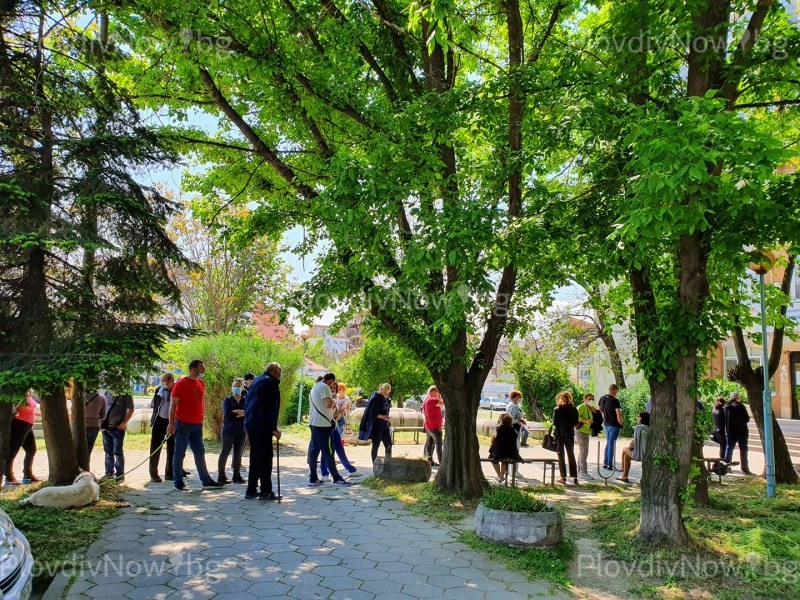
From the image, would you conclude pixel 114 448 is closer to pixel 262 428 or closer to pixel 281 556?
pixel 262 428

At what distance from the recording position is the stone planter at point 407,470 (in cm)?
1021

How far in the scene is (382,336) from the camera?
9.41m

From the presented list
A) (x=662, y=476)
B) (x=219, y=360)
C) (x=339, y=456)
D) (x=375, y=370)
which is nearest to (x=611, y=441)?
(x=339, y=456)

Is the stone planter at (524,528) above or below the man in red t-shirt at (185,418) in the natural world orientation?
below

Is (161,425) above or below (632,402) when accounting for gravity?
below

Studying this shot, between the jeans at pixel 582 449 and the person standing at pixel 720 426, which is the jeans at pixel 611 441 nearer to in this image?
the jeans at pixel 582 449

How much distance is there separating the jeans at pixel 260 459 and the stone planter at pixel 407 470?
2372mm

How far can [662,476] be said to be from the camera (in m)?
6.42

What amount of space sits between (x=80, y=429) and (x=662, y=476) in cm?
836

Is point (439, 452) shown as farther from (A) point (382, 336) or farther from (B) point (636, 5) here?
(B) point (636, 5)

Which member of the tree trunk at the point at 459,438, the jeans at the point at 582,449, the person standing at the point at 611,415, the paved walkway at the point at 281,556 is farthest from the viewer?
the person standing at the point at 611,415

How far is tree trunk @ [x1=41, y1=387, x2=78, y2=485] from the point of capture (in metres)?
8.08

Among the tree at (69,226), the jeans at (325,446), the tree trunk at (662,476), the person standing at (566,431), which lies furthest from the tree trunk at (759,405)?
the tree at (69,226)

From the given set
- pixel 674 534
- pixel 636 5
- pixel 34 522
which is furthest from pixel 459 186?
pixel 34 522
